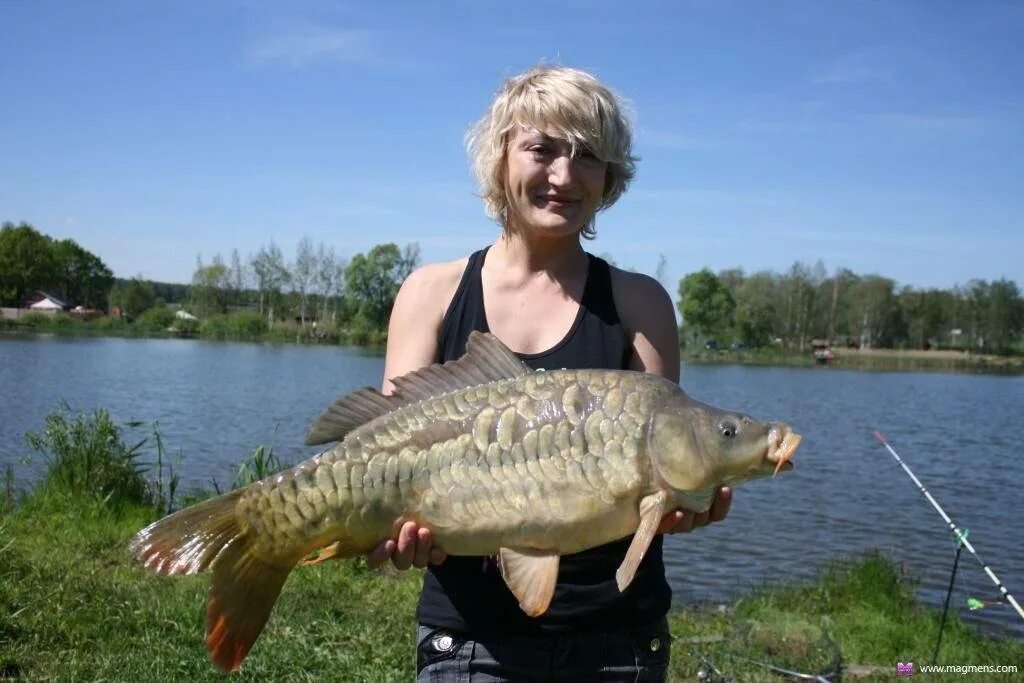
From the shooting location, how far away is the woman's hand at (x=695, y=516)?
7.13 feet

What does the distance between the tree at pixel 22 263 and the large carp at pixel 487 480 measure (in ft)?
233

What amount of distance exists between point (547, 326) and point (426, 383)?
344mm

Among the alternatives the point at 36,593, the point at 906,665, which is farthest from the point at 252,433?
the point at 906,665

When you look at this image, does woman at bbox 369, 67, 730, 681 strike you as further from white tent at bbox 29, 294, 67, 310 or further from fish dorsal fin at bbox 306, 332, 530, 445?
white tent at bbox 29, 294, 67, 310

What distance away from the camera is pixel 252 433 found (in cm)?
1586

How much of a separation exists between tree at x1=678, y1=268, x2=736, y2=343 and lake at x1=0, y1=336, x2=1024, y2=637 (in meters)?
31.4

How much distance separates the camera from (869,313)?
250ft

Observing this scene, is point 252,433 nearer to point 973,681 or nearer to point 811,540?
point 811,540

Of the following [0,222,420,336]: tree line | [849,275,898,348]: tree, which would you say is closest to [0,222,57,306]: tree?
[0,222,420,336]: tree line

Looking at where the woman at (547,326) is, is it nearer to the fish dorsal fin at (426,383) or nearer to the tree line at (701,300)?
Answer: the fish dorsal fin at (426,383)

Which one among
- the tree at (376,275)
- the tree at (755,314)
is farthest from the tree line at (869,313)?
the tree at (376,275)

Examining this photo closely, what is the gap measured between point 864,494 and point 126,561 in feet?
34.5

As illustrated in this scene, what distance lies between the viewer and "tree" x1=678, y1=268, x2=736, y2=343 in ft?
223

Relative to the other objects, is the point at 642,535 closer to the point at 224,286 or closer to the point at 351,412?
the point at 351,412
